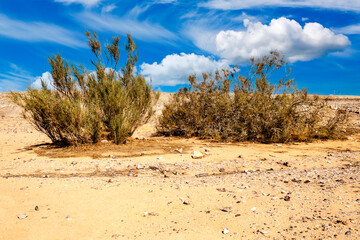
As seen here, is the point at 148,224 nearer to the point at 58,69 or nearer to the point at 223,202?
the point at 223,202

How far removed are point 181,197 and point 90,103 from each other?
6.71 meters

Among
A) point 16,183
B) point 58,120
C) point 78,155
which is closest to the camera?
point 16,183

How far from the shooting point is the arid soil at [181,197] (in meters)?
3.21

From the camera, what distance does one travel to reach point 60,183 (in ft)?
17.2

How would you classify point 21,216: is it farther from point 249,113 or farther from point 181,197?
point 249,113

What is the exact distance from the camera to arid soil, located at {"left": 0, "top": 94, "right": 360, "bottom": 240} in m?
3.21

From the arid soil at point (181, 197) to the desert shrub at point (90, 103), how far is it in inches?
73.5

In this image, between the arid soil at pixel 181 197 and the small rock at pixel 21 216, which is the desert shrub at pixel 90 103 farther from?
the small rock at pixel 21 216

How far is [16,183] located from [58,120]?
404 centimetres

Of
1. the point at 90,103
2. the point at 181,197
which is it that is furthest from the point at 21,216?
the point at 90,103

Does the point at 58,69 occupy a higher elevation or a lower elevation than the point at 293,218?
higher

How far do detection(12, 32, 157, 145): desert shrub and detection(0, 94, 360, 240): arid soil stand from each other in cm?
187

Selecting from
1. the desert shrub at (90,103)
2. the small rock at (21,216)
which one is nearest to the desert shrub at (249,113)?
the desert shrub at (90,103)

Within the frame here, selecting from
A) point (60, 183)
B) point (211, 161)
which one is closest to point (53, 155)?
point (60, 183)
